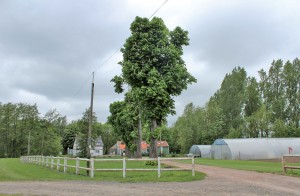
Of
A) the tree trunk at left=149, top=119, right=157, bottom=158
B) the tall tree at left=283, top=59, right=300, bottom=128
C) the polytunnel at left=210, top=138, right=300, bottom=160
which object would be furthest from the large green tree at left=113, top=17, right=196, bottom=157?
the tall tree at left=283, top=59, right=300, bottom=128

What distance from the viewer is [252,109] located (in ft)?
237

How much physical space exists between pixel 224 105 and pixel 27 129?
1935 inches

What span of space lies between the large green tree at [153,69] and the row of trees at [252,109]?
4172 centimetres

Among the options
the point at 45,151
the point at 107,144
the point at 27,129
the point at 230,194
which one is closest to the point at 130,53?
the point at 230,194

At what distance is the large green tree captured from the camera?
2498 centimetres

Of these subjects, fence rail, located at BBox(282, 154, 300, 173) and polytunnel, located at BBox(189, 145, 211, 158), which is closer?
fence rail, located at BBox(282, 154, 300, 173)

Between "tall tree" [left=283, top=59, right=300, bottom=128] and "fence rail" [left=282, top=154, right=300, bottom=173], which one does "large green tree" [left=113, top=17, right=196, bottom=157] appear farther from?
"tall tree" [left=283, top=59, right=300, bottom=128]

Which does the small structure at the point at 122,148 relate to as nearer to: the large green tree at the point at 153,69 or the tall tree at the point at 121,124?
the tall tree at the point at 121,124

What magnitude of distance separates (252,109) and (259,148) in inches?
1015

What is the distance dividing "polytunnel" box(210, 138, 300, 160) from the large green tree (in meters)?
24.6

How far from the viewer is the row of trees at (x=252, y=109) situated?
65375mm

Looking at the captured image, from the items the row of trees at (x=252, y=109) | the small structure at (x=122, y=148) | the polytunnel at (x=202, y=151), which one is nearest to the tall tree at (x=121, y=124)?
the polytunnel at (x=202, y=151)

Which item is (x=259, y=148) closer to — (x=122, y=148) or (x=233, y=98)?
(x=233, y=98)

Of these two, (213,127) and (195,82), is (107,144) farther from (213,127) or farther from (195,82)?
(195,82)
